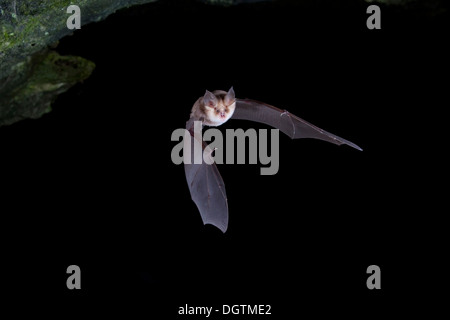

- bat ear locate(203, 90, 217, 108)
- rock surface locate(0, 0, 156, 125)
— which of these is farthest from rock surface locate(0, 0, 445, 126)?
bat ear locate(203, 90, 217, 108)

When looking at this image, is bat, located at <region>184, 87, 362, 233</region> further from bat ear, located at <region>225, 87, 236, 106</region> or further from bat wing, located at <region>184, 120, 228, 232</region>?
bat ear, located at <region>225, 87, 236, 106</region>

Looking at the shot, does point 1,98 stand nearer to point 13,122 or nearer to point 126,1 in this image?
point 13,122

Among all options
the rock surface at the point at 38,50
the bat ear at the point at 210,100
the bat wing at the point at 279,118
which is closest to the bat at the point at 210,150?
the bat wing at the point at 279,118

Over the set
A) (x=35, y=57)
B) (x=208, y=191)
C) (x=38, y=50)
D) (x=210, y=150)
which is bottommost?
(x=208, y=191)

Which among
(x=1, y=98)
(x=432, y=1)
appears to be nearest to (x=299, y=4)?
(x=432, y=1)

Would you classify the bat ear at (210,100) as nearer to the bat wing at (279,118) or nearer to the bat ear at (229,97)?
the bat ear at (229,97)

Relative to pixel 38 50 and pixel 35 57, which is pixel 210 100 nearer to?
pixel 38 50

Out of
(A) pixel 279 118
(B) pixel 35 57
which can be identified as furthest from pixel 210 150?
(B) pixel 35 57
